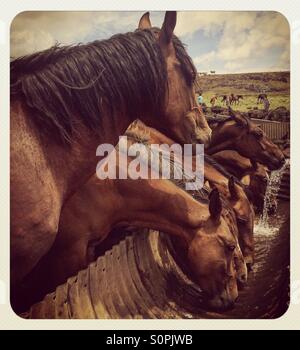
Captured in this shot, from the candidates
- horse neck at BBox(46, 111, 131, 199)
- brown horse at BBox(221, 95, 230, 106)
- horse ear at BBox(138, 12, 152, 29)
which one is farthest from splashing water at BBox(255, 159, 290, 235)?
horse ear at BBox(138, 12, 152, 29)

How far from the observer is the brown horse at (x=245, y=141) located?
1.82 meters

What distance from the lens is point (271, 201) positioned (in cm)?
183

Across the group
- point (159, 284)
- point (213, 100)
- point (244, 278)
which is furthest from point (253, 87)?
point (159, 284)

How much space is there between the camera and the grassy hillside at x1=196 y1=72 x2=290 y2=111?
180cm

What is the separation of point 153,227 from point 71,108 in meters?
0.56

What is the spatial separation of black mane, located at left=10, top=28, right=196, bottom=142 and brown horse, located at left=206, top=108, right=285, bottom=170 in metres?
0.28

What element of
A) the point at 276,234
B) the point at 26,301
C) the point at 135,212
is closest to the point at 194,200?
the point at 135,212

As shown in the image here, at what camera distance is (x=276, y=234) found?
183cm

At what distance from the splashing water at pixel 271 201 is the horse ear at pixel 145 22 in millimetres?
761

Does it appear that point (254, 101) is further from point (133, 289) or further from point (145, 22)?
point (133, 289)

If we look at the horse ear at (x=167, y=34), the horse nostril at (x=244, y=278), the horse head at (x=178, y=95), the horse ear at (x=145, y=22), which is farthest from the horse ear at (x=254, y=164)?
the horse ear at (x=145, y=22)

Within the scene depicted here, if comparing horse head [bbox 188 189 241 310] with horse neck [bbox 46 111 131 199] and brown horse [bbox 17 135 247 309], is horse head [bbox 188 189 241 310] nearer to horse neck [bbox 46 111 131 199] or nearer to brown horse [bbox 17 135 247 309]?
brown horse [bbox 17 135 247 309]

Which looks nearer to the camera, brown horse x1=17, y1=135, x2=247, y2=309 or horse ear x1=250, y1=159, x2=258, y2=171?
brown horse x1=17, y1=135, x2=247, y2=309
